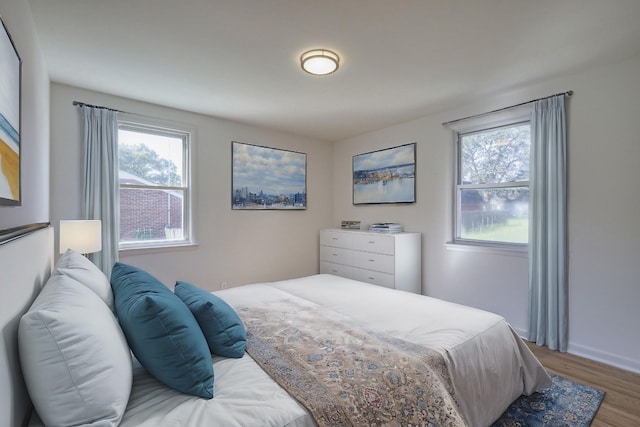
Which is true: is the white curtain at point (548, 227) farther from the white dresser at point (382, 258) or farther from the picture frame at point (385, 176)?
the picture frame at point (385, 176)

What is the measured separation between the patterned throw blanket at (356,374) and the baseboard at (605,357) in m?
2.07

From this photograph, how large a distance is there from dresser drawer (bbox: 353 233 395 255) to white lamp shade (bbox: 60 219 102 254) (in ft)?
9.14

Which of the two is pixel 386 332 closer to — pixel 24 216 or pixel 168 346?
pixel 168 346

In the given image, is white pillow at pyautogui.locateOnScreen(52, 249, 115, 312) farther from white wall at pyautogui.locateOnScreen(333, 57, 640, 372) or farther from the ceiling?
white wall at pyautogui.locateOnScreen(333, 57, 640, 372)

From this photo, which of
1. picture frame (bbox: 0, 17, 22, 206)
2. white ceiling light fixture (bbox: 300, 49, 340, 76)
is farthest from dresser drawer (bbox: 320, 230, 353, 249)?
picture frame (bbox: 0, 17, 22, 206)

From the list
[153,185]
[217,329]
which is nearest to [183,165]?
[153,185]

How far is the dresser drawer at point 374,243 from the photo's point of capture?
11.8ft

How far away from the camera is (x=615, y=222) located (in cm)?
248

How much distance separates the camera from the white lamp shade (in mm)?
2342

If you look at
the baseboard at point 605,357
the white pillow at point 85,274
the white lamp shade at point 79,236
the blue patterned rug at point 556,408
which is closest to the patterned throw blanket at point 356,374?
the white pillow at point 85,274

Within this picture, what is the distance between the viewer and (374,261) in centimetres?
377

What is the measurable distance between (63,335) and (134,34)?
80.1 inches

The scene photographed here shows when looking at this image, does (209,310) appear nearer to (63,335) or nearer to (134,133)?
(63,335)

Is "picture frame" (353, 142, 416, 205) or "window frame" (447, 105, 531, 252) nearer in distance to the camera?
"window frame" (447, 105, 531, 252)
